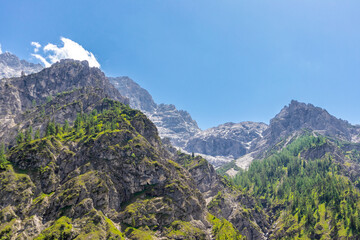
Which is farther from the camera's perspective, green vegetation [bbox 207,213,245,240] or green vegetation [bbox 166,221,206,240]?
green vegetation [bbox 207,213,245,240]

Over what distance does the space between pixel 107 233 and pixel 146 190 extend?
168 feet

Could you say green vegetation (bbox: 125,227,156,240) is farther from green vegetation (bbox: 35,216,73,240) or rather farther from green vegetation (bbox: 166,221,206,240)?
green vegetation (bbox: 35,216,73,240)

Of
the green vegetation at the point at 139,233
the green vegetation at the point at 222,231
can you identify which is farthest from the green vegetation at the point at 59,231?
the green vegetation at the point at 222,231

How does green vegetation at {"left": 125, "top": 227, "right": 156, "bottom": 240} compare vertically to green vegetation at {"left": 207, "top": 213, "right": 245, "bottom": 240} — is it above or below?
below

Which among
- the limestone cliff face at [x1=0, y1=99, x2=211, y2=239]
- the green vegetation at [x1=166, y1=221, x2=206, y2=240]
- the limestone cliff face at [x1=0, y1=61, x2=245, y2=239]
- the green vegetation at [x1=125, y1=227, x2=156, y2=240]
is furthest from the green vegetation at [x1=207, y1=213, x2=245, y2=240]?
the green vegetation at [x1=125, y1=227, x2=156, y2=240]

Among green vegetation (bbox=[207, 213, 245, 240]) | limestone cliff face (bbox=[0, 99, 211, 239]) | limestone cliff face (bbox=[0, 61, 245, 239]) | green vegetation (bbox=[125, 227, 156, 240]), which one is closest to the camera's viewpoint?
limestone cliff face (bbox=[0, 61, 245, 239])

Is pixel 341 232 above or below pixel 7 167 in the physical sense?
above

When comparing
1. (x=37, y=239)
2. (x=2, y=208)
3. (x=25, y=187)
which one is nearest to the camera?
(x=37, y=239)

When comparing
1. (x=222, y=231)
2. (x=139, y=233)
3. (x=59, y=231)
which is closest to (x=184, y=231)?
(x=139, y=233)

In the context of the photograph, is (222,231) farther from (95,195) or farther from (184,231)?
(95,195)

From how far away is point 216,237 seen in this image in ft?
554

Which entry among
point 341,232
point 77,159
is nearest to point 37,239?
point 77,159

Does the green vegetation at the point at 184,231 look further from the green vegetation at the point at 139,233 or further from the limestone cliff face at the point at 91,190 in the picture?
the green vegetation at the point at 139,233

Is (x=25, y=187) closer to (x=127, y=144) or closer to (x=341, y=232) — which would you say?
(x=127, y=144)
